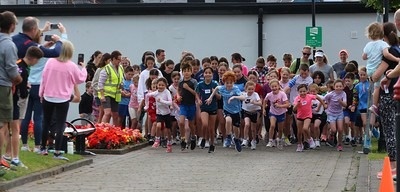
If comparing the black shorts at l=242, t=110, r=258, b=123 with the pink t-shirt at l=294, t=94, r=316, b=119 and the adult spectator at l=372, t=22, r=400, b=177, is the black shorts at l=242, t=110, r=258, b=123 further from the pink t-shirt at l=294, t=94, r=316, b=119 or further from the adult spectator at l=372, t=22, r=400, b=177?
the adult spectator at l=372, t=22, r=400, b=177

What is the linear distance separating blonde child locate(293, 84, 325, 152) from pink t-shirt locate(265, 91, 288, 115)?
10.7 inches

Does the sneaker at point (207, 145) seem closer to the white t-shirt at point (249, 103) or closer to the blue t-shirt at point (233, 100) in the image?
the blue t-shirt at point (233, 100)

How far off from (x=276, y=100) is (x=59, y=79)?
20.8ft

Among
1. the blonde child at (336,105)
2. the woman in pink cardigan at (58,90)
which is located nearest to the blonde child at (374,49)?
the woman in pink cardigan at (58,90)

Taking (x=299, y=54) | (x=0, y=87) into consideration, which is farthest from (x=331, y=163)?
(x=299, y=54)

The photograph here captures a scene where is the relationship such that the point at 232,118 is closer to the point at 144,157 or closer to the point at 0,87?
the point at 144,157

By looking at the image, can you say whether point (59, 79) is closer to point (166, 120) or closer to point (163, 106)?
point (163, 106)

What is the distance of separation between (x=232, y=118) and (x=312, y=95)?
6.03 feet

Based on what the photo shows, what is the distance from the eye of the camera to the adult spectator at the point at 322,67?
Result: 2086cm

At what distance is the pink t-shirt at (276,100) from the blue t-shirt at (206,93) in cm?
138

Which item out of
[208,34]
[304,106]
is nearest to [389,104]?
[304,106]

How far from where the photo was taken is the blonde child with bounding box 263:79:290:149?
1909 centimetres

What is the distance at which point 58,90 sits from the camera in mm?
14086

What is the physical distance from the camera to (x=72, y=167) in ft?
45.7
